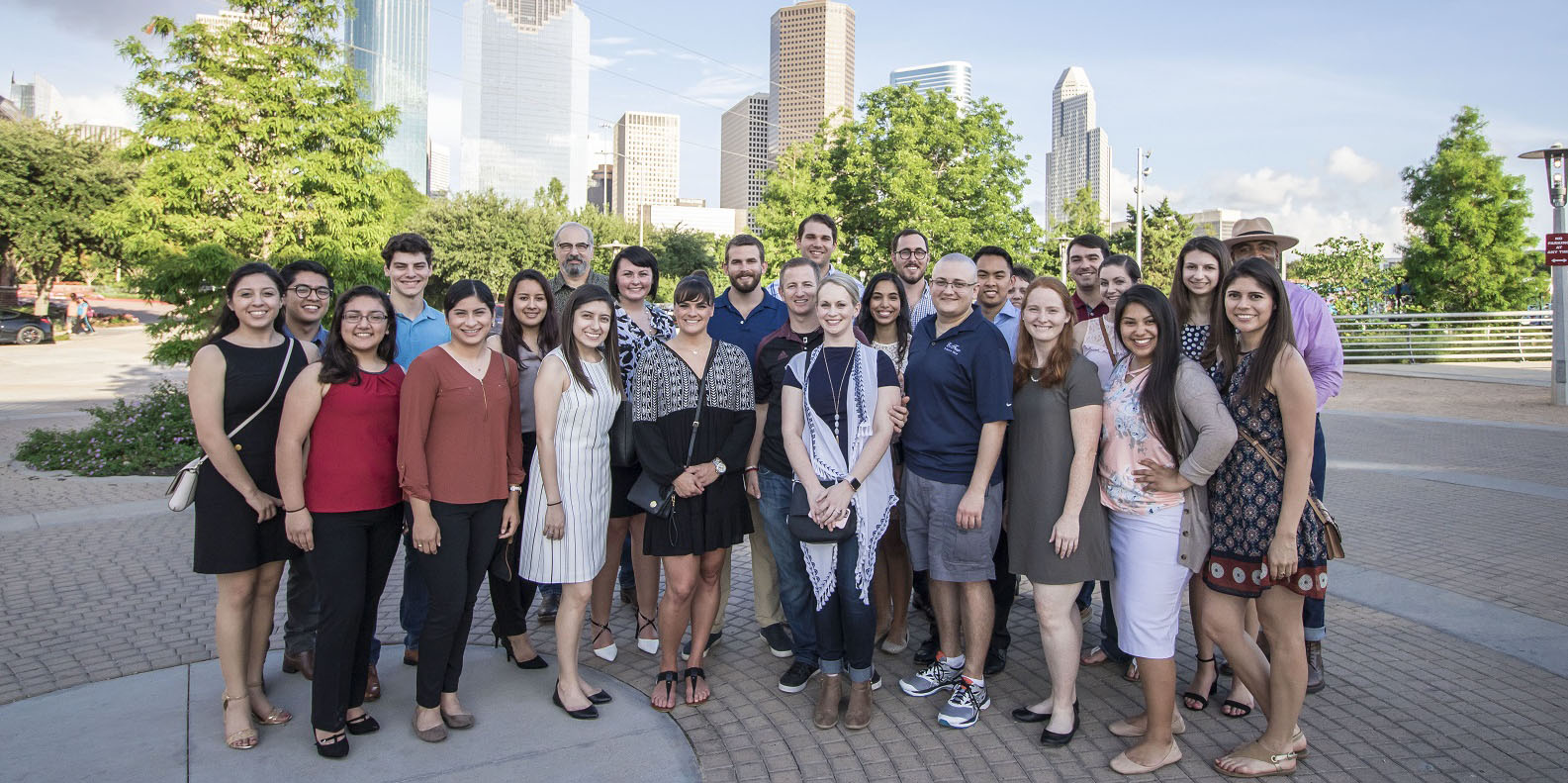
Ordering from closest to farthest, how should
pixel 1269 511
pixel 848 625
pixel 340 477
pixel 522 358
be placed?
1. pixel 1269 511
2. pixel 340 477
3. pixel 848 625
4. pixel 522 358

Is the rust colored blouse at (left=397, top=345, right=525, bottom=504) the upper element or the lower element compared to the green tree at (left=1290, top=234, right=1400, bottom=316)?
lower

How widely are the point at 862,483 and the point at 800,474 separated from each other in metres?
0.29

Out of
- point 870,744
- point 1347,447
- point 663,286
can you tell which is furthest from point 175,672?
point 663,286

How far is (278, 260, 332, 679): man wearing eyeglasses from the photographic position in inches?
171

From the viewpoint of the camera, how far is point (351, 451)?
369cm

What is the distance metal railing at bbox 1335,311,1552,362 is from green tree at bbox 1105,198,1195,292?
16.3 meters

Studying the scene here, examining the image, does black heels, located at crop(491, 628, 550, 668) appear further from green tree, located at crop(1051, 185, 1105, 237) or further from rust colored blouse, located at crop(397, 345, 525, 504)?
green tree, located at crop(1051, 185, 1105, 237)

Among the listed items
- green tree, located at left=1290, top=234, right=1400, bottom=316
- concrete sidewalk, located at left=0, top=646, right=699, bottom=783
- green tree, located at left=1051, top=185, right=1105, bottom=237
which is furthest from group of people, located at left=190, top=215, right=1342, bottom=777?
green tree, located at left=1051, top=185, right=1105, bottom=237

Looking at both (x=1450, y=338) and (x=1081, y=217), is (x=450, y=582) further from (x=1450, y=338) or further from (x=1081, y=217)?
(x=1081, y=217)

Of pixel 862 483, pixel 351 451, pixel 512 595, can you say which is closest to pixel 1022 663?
pixel 862 483

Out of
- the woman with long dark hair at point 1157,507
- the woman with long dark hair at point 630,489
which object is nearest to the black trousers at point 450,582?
the woman with long dark hair at point 630,489

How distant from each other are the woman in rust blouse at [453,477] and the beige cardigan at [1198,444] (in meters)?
2.94

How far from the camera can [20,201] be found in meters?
34.8

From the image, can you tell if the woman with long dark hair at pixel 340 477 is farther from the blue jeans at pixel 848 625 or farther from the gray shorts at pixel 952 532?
the gray shorts at pixel 952 532
